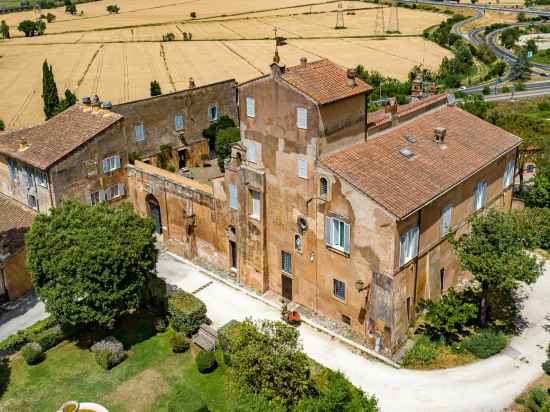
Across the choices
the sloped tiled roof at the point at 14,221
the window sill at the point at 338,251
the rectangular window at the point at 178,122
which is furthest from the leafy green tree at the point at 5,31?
the window sill at the point at 338,251

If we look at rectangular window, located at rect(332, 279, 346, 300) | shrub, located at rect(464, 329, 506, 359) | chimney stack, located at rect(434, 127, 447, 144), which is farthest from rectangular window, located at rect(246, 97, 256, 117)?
shrub, located at rect(464, 329, 506, 359)

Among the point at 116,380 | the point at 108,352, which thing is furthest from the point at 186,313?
the point at 116,380

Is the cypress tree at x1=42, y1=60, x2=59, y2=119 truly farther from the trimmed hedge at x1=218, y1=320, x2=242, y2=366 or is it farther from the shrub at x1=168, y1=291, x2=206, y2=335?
the trimmed hedge at x1=218, y1=320, x2=242, y2=366

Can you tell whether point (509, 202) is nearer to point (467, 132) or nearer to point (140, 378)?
point (467, 132)

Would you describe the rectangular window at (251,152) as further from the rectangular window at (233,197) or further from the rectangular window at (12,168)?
the rectangular window at (12,168)

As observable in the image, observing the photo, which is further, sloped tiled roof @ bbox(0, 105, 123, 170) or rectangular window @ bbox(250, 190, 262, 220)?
sloped tiled roof @ bbox(0, 105, 123, 170)

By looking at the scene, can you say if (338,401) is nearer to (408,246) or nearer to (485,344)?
(408,246)
